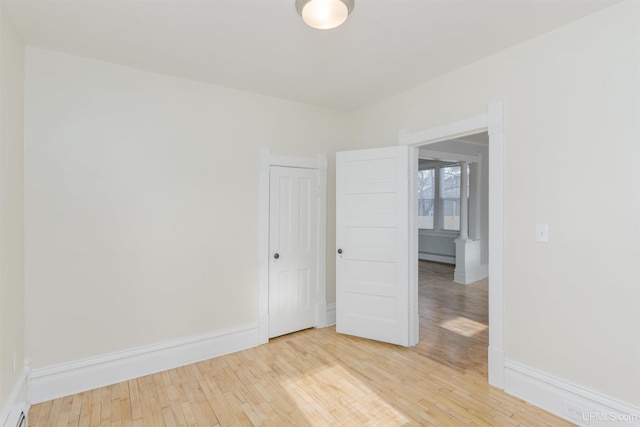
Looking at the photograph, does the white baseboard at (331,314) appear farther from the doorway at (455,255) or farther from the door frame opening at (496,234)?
the door frame opening at (496,234)

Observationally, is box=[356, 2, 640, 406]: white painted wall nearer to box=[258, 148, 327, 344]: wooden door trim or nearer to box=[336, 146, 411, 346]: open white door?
box=[336, 146, 411, 346]: open white door

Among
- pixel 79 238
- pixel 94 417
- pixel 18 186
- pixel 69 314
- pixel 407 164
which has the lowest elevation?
pixel 94 417

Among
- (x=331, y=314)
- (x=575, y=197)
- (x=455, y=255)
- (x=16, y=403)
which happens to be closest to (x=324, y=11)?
(x=575, y=197)

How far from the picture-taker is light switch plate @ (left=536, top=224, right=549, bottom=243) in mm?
2318

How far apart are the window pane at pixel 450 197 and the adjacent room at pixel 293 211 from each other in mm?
4876

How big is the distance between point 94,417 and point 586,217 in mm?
3641

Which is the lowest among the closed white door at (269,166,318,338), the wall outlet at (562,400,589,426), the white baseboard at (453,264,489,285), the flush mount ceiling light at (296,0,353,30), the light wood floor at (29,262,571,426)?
the light wood floor at (29,262,571,426)

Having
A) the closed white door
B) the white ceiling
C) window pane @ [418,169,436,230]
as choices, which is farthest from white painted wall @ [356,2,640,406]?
window pane @ [418,169,436,230]

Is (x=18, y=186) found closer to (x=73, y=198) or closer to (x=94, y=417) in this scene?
(x=73, y=198)

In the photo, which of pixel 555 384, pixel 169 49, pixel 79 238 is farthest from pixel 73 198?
pixel 555 384

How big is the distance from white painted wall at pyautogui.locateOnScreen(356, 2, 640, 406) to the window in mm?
5971

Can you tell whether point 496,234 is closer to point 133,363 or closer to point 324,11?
point 324,11

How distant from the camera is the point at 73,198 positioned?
2584 mm

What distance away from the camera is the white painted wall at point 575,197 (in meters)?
1.95
